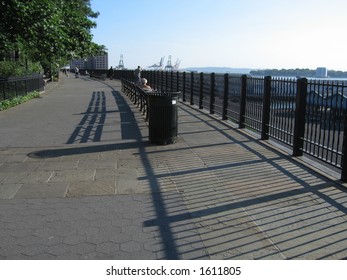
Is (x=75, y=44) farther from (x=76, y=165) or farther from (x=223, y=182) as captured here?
(x=223, y=182)

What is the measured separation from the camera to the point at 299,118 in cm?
735

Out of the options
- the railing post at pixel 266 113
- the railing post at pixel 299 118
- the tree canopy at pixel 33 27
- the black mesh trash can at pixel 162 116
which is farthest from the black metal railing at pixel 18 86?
the railing post at pixel 299 118

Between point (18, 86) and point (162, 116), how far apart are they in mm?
12700

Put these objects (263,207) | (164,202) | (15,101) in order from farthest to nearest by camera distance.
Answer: (15,101)
(164,202)
(263,207)

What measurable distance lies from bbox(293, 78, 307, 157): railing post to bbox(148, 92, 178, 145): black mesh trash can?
2.48 m

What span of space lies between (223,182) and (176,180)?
2.26 ft

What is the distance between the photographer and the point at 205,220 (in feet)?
14.3

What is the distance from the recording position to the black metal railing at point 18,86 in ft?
52.7

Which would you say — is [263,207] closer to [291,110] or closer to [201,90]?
[291,110]

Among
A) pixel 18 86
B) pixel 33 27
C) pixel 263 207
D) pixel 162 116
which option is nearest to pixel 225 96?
pixel 162 116

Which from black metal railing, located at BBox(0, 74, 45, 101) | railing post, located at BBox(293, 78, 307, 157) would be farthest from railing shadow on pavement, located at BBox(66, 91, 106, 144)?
railing post, located at BBox(293, 78, 307, 157)

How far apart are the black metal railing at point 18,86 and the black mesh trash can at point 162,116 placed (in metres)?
9.92

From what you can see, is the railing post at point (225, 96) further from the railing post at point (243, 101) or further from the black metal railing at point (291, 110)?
the railing post at point (243, 101)
